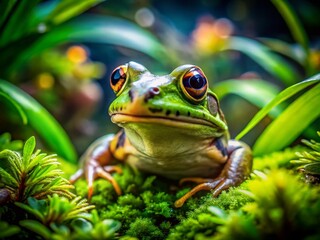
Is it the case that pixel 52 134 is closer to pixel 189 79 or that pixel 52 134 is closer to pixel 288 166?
pixel 189 79

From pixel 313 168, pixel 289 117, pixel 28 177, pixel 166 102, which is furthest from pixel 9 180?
pixel 289 117

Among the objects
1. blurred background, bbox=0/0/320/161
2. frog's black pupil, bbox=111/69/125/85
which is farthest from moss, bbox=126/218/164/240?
blurred background, bbox=0/0/320/161

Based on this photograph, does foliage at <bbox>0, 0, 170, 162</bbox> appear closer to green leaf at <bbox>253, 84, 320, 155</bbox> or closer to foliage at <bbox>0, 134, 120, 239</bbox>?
foliage at <bbox>0, 134, 120, 239</bbox>

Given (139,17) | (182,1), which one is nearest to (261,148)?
(139,17)

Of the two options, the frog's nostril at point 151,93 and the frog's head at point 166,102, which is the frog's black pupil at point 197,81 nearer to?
the frog's head at point 166,102

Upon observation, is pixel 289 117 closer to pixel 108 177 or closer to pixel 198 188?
pixel 198 188
